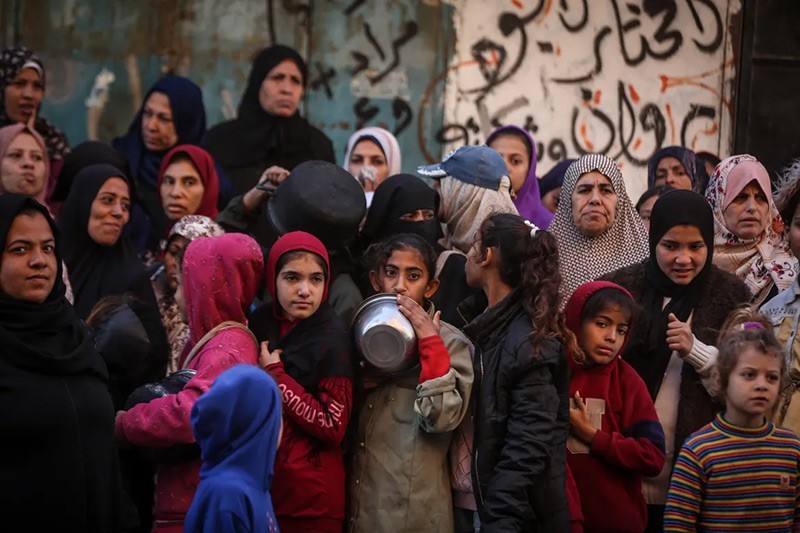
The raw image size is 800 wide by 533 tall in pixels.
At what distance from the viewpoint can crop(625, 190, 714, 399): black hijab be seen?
577 centimetres

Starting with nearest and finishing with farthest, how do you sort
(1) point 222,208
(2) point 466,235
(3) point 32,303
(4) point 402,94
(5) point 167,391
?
(3) point 32,303
(5) point 167,391
(2) point 466,235
(1) point 222,208
(4) point 402,94

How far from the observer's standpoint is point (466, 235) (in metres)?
6.42

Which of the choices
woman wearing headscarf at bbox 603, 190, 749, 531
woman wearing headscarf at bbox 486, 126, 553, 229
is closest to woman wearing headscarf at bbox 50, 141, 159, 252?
woman wearing headscarf at bbox 486, 126, 553, 229

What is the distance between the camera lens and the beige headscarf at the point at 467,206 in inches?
252

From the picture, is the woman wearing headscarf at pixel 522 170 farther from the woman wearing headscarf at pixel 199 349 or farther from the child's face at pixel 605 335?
the woman wearing headscarf at pixel 199 349

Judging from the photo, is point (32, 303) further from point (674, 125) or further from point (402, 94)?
point (674, 125)

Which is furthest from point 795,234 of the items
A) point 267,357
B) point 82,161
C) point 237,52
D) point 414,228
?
point 237,52

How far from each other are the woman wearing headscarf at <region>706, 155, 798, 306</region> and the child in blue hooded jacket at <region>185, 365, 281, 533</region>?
301cm

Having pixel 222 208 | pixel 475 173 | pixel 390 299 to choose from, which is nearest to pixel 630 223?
pixel 475 173

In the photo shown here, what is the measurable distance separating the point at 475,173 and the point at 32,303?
246cm

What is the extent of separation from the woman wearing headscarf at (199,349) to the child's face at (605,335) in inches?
52.8

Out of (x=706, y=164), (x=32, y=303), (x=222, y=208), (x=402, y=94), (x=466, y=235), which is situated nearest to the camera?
(x=32, y=303)

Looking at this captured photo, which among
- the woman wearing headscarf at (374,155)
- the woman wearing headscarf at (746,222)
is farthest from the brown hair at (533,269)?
the woman wearing headscarf at (374,155)

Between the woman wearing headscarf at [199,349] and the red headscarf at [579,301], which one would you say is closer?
the woman wearing headscarf at [199,349]
